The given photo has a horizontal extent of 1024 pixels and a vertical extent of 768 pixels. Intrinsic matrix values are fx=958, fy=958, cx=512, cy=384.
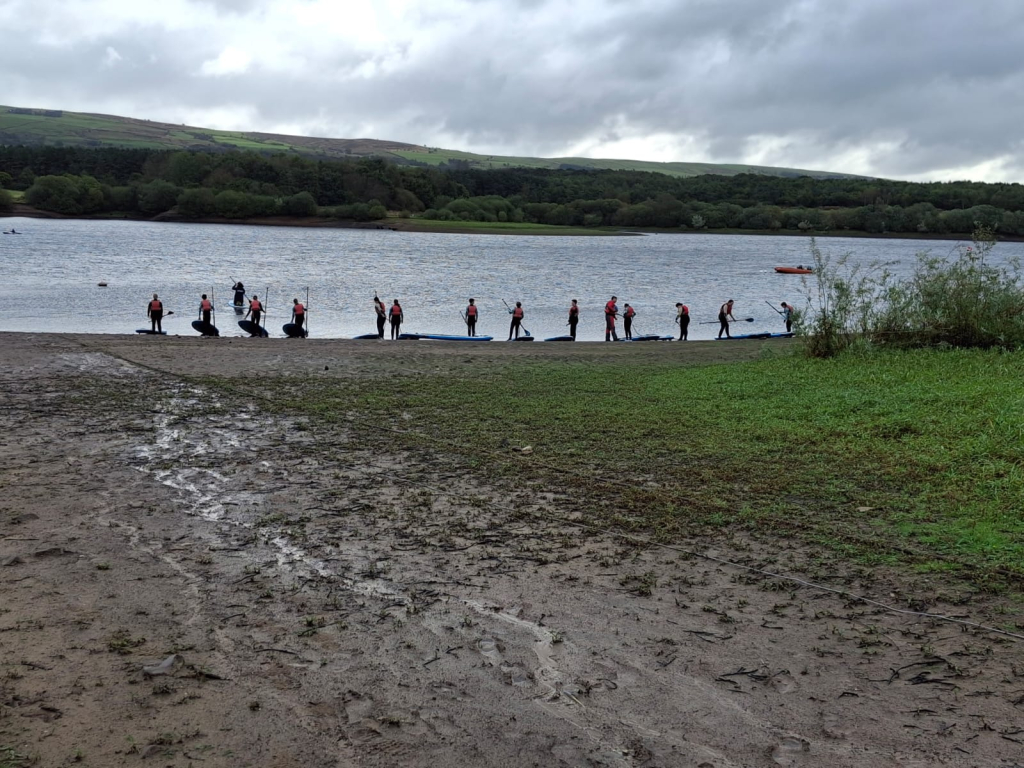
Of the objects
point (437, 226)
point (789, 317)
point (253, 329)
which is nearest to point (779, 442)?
point (789, 317)

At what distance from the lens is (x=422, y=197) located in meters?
129

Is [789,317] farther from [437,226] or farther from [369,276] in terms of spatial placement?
[437,226]

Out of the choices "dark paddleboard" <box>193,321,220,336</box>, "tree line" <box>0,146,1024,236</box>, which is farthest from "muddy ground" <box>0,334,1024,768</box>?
"tree line" <box>0,146,1024,236</box>

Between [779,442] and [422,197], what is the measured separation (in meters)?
120

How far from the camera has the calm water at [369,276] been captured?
40.6 metres

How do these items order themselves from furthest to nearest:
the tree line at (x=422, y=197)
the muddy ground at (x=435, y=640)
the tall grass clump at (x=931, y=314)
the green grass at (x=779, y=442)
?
the tree line at (x=422, y=197) → the tall grass clump at (x=931, y=314) → the green grass at (x=779, y=442) → the muddy ground at (x=435, y=640)

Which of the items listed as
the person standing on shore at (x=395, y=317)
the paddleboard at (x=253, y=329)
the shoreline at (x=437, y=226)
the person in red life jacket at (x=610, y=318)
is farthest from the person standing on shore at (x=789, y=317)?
the shoreline at (x=437, y=226)

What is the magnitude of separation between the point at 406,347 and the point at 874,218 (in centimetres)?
10732

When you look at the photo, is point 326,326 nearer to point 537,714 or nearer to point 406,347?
point 406,347

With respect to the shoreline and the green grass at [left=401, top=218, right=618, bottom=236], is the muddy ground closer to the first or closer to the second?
the green grass at [left=401, top=218, right=618, bottom=236]

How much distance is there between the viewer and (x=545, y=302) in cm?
5047

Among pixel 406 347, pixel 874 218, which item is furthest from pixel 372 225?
pixel 406 347

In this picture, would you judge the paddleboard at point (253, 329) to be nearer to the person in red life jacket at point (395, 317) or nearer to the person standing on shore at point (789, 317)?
the person in red life jacket at point (395, 317)

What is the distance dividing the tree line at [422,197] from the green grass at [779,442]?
10600cm
